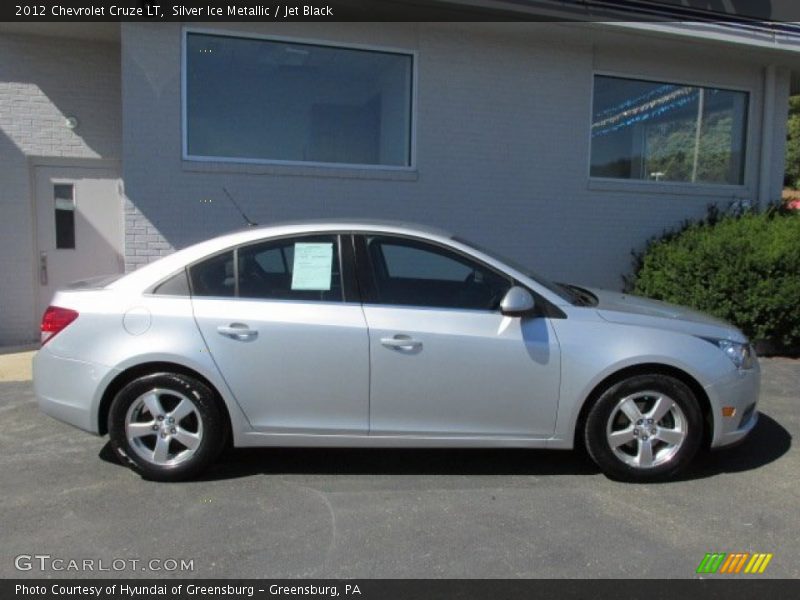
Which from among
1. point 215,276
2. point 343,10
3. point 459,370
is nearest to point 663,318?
point 459,370

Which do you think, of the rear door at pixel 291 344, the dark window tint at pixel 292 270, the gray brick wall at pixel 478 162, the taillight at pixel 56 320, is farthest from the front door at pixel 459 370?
the gray brick wall at pixel 478 162

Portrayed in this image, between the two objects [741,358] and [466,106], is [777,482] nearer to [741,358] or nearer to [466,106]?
[741,358]

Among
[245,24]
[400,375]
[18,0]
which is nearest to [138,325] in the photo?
[400,375]

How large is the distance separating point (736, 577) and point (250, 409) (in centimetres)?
270

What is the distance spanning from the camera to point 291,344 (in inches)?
159

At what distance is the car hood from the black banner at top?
4557 millimetres

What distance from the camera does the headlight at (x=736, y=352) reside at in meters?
4.24

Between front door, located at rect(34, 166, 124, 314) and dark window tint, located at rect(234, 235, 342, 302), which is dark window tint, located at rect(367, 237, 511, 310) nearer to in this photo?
dark window tint, located at rect(234, 235, 342, 302)

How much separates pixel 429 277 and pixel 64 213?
6.04m

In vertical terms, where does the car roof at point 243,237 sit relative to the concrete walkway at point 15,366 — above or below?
above

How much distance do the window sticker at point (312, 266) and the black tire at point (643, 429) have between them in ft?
5.95

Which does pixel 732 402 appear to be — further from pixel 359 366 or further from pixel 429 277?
pixel 359 366
